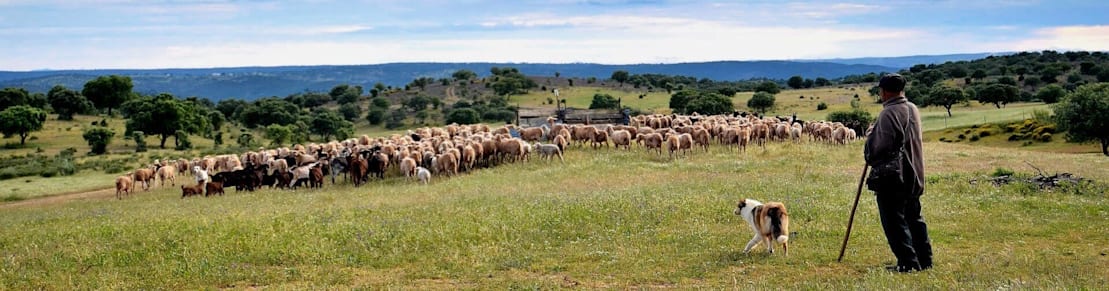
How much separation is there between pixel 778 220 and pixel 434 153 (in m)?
20.6

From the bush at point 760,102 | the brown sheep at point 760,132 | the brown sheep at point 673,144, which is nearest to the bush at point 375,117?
the bush at point 760,102

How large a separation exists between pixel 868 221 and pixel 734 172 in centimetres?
991

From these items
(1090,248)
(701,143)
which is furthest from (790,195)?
(701,143)

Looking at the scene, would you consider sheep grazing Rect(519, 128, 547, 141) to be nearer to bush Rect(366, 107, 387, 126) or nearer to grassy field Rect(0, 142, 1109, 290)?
grassy field Rect(0, 142, 1109, 290)

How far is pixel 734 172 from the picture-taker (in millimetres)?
22891

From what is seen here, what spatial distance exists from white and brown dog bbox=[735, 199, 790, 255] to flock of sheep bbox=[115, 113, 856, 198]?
16.4 metres

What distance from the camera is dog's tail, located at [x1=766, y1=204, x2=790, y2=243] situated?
9.83 m

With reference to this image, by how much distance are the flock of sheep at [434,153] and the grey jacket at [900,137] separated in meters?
18.4

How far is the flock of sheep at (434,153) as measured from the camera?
26.5 m

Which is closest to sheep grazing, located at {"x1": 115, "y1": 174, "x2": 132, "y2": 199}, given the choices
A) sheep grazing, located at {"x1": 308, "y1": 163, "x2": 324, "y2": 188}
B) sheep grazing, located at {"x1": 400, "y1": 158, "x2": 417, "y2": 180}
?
sheep grazing, located at {"x1": 308, "y1": 163, "x2": 324, "y2": 188}

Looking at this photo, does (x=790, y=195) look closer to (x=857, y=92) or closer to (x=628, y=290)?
(x=628, y=290)

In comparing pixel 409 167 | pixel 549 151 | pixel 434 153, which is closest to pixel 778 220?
pixel 409 167

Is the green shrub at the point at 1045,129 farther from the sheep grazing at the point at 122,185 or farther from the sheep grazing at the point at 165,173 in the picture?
the sheep grazing at the point at 122,185

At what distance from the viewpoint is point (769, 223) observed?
394 inches
